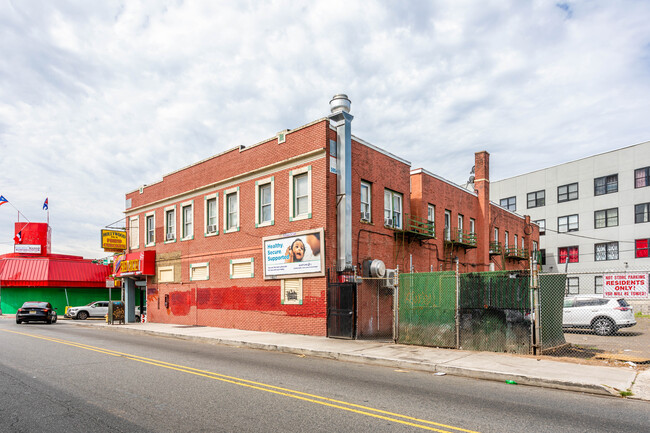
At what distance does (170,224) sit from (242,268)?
7.93 meters

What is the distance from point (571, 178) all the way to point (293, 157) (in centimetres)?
3644

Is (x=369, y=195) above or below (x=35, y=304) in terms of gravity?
above

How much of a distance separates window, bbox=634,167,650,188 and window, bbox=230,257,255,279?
119 feet

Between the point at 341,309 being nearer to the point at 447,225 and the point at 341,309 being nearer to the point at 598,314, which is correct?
the point at 598,314

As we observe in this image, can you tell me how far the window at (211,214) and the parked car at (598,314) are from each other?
16.3 metres

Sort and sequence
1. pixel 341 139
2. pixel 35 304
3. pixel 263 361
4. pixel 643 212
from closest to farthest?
1. pixel 263 361
2. pixel 341 139
3. pixel 35 304
4. pixel 643 212

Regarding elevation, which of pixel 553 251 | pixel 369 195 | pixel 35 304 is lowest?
pixel 35 304

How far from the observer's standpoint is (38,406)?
711cm

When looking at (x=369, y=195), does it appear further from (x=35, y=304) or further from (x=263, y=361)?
(x=35, y=304)

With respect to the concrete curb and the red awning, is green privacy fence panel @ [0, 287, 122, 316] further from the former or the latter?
the concrete curb

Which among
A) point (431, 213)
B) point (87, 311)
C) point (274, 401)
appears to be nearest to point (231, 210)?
point (431, 213)

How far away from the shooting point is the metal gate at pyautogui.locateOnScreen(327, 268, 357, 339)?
1641 centimetres

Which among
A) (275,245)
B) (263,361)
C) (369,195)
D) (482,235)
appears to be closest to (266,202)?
(275,245)

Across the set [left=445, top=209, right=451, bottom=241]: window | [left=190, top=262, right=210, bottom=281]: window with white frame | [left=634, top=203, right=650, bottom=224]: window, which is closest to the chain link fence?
[left=445, top=209, right=451, bottom=241]: window
